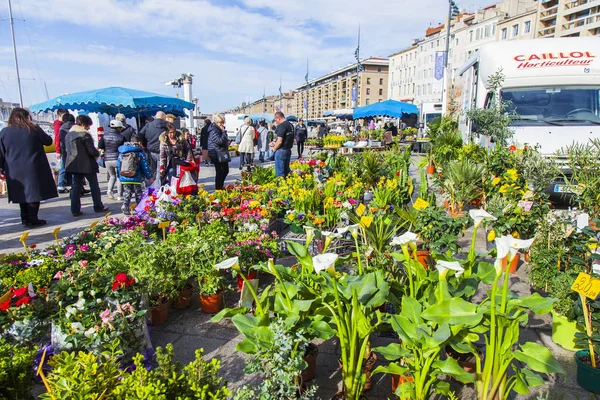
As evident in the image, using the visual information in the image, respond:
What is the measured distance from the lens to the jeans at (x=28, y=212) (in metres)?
5.96

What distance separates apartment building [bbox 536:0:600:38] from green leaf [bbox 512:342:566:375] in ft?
178

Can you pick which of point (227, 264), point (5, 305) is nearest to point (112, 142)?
point (5, 305)

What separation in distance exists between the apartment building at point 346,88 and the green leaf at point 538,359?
245 ft

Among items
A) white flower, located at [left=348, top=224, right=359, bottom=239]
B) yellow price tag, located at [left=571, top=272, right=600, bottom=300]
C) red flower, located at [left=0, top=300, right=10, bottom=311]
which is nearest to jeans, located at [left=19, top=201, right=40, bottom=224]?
red flower, located at [left=0, top=300, right=10, bottom=311]

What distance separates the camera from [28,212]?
19.7 feet

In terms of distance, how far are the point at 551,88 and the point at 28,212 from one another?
9.21m

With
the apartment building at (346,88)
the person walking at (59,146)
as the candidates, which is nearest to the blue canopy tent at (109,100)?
the person walking at (59,146)

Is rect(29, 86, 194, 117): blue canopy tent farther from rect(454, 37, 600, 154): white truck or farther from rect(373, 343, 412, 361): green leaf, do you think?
rect(373, 343, 412, 361): green leaf

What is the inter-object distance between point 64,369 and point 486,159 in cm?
658

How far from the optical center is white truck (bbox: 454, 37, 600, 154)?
6.66 metres

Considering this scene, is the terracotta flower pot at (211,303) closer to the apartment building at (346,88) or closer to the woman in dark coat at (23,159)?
the woman in dark coat at (23,159)

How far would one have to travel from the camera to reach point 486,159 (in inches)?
255

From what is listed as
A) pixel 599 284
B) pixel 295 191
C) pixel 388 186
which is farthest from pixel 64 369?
pixel 388 186

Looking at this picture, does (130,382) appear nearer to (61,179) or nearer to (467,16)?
(61,179)
